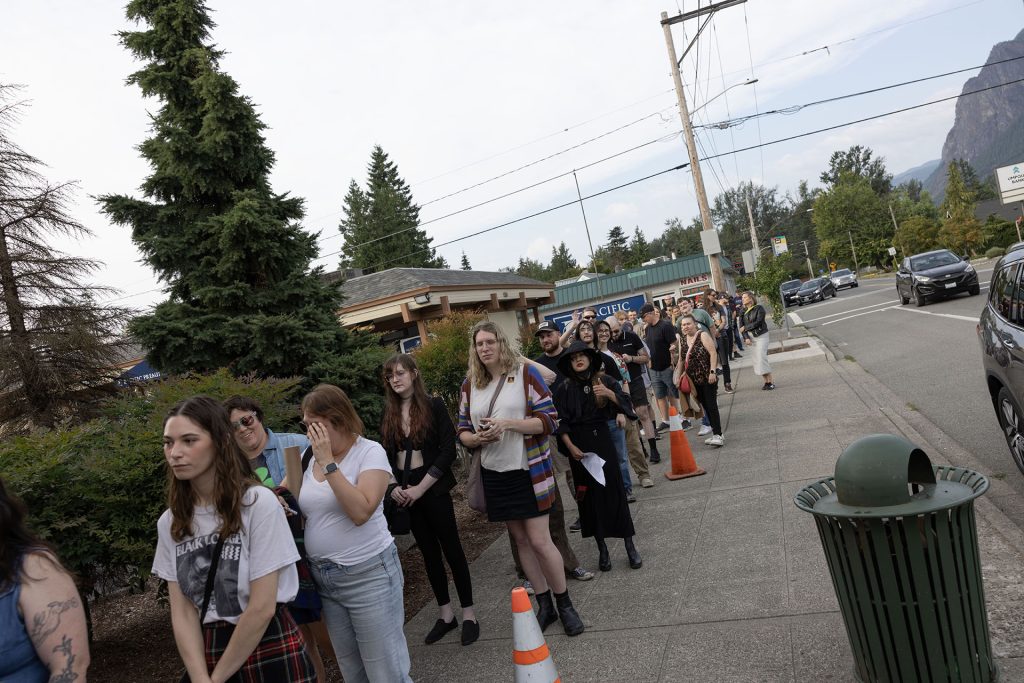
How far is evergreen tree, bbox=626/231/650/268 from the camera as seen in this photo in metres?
112

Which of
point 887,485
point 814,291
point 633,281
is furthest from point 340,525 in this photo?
point 814,291

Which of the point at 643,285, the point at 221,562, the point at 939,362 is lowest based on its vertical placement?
the point at 939,362

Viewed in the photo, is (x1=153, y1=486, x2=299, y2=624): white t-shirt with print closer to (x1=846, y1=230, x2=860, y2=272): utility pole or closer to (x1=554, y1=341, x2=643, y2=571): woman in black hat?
(x1=554, y1=341, x2=643, y2=571): woman in black hat

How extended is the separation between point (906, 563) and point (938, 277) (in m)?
24.8

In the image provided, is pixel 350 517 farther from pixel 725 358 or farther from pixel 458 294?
pixel 458 294

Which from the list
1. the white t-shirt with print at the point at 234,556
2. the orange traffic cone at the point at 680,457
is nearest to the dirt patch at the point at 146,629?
the orange traffic cone at the point at 680,457

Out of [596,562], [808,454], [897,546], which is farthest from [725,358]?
[897,546]

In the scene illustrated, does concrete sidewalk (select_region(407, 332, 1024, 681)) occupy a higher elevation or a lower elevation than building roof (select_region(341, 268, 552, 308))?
lower

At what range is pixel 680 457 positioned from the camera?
322 inches

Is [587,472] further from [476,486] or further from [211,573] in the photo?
[211,573]

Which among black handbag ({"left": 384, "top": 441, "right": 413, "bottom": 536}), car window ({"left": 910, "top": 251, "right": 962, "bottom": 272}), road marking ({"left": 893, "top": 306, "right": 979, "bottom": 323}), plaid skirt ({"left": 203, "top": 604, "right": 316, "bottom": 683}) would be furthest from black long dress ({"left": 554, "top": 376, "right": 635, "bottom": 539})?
car window ({"left": 910, "top": 251, "right": 962, "bottom": 272})

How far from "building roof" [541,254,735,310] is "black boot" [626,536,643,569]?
35660mm

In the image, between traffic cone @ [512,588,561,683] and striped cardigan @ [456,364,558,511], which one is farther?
striped cardigan @ [456,364,558,511]

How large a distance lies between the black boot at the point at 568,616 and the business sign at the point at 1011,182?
6074 cm
